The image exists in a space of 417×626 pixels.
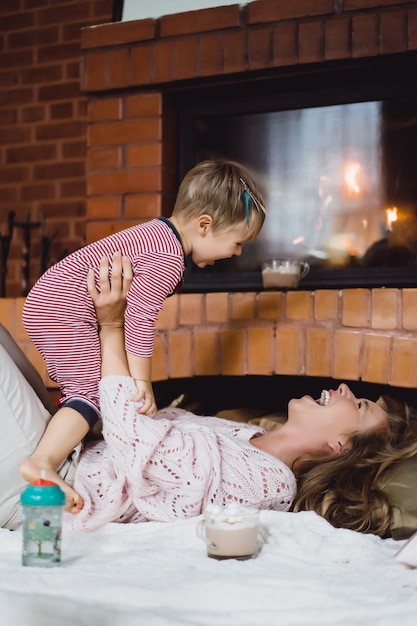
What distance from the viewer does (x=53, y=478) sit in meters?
1.66

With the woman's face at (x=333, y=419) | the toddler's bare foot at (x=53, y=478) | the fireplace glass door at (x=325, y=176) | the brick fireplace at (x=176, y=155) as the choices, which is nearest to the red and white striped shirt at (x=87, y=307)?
the toddler's bare foot at (x=53, y=478)

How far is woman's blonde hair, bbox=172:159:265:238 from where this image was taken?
1951 mm

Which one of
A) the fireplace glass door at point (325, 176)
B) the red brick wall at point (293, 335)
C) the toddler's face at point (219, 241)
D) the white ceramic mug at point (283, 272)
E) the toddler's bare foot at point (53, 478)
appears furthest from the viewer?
the fireplace glass door at point (325, 176)

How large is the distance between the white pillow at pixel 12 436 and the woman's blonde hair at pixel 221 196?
0.57 meters

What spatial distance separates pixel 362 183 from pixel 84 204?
1.42m

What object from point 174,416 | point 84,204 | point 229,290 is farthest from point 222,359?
point 84,204

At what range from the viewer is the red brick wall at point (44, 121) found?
362 centimetres

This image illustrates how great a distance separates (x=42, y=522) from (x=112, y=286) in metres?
0.67

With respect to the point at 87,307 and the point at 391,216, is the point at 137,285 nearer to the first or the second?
the point at 87,307

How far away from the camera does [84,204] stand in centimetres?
360


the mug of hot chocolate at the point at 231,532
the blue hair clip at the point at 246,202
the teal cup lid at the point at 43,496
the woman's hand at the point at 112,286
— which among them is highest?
the blue hair clip at the point at 246,202

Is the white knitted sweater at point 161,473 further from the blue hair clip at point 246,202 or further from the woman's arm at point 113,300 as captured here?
the blue hair clip at point 246,202

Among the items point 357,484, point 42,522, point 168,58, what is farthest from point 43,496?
point 168,58

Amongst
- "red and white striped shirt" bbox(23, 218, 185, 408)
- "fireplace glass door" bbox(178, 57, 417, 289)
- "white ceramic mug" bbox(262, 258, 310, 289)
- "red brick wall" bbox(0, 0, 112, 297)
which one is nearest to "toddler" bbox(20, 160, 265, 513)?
"red and white striped shirt" bbox(23, 218, 185, 408)
